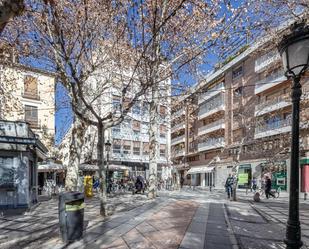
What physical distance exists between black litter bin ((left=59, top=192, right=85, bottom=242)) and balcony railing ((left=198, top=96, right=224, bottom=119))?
1460 inches

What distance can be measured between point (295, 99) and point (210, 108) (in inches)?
1644

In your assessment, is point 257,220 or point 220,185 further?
point 220,185

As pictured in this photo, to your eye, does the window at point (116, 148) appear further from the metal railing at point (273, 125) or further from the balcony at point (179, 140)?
the metal railing at point (273, 125)

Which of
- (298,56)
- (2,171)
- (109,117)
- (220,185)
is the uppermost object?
(298,56)

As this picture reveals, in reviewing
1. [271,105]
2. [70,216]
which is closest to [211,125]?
[271,105]

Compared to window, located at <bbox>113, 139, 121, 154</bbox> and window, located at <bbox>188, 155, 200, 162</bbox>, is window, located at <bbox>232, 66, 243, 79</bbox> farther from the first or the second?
window, located at <bbox>113, 139, 121, 154</bbox>

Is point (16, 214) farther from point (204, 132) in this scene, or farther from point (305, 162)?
point (204, 132)

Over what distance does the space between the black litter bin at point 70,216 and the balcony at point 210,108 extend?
37.0m

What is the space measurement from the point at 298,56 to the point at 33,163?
559 inches

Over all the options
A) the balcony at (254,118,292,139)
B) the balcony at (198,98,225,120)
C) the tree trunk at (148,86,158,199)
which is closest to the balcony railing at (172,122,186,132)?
the balcony at (198,98,225,120)

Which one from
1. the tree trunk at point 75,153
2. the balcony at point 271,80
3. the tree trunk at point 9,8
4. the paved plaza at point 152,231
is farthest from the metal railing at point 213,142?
the tree trunk at point 9,8

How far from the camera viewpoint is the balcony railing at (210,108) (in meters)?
43.0

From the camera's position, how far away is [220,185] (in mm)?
42500

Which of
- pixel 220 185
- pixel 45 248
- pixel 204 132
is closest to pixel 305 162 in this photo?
pixel 220 185
